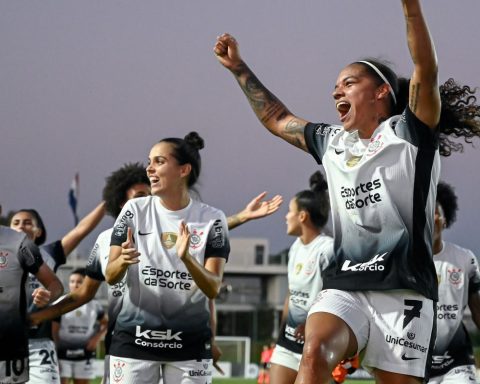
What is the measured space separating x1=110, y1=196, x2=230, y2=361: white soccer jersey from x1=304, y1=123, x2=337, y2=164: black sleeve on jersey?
1.50 m

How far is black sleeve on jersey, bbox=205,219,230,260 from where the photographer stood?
7680 mm

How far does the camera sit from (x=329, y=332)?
18.0ft

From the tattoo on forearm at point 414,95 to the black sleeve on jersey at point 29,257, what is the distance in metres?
3.32

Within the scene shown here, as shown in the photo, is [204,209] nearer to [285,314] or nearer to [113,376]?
[113,376]

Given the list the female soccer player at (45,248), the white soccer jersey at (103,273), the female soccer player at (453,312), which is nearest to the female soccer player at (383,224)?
the white soccer jersey at (103,273)

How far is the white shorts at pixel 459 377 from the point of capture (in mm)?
9656

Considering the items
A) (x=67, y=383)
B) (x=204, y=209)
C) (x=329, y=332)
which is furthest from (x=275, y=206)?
(x=67, y=383)

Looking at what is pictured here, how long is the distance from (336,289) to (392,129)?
34.7 inches

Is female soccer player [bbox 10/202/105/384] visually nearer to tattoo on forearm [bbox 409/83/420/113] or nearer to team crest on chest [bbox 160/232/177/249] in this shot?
team crest on chest [bbox 160/232/177/249]

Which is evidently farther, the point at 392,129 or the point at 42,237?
the point at 42,237

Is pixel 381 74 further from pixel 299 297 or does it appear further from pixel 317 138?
pixel 299 297

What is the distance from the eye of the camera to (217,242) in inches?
303

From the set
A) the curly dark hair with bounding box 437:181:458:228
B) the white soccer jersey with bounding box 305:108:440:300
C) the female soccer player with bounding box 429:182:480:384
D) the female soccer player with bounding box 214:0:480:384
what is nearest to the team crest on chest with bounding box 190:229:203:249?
the female soccer player with bounding box 214:0:480:384

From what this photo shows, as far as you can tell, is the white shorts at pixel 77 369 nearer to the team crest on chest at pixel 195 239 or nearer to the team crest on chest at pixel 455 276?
the team crest on chest at pixel 455 276
